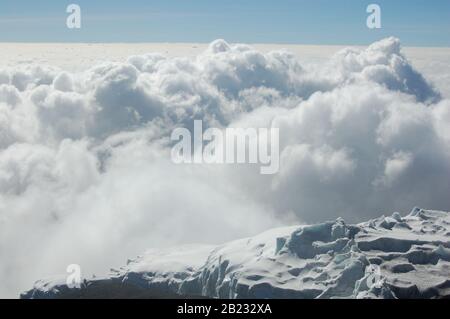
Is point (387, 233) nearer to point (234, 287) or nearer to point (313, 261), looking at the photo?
point (313, 261)

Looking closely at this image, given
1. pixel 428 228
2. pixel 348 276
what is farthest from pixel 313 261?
pixel 428 228

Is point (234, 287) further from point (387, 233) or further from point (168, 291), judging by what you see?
point (387, 233)
